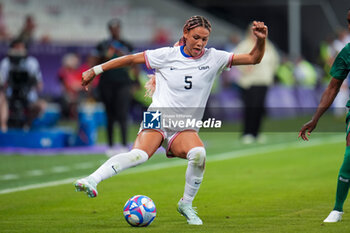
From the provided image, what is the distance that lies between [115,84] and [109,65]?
29.2 ft

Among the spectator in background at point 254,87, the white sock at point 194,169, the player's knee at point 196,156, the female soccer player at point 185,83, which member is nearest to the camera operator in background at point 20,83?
the spectator in background at point 254,87

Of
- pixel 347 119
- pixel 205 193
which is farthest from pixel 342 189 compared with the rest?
pixel 205 193

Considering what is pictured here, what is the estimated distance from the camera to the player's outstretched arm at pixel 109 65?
28.6ft

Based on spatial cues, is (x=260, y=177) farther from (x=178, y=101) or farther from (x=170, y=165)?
(x=178, y=101)

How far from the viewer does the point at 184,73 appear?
29.5ft

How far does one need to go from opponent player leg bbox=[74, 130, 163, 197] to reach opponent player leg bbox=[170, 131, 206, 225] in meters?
0.22

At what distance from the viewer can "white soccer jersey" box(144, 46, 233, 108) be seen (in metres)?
8.99

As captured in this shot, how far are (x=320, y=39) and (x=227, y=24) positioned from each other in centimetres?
427

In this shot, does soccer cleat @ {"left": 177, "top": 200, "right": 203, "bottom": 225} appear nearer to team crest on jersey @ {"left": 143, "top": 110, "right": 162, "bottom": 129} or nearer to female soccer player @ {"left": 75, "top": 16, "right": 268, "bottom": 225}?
female soccer player @ {"left": 75, "top": 16, "right": 268, "bottom": 225}

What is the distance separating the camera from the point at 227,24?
39781 millimetres

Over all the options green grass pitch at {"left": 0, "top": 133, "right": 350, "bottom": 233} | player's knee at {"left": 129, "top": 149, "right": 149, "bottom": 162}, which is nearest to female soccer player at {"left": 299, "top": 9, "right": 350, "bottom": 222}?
green grass pitch at {"left": 0, "top": 133, "right": 350, "bottom": 233}

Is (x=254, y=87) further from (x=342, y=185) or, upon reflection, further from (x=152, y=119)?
(x=342, y=185)

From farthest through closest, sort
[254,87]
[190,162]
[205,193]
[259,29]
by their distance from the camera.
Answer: [254,87] → [205,193] → [190,162] → [259,29]

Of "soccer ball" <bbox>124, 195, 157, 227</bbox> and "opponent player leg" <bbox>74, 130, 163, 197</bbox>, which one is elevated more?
"opponent player leg" <bbox>74, 130, 163, 197</bbox>
